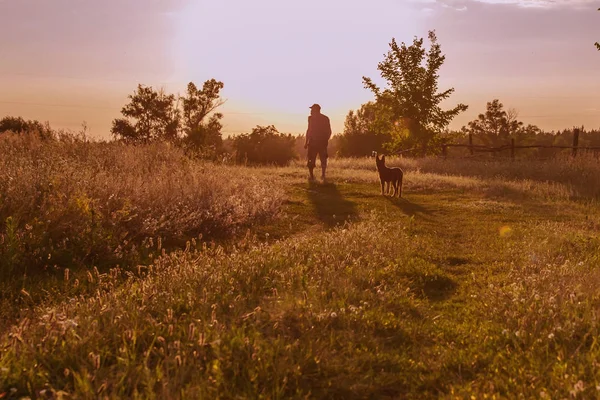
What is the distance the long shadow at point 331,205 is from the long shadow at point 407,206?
4.05 ft

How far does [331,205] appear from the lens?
1420 centimetres

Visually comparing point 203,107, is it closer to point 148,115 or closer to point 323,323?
point 148,115

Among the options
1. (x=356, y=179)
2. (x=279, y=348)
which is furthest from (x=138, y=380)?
(x=356, y=179)

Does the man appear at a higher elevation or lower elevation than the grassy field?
higher

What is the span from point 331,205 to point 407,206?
202cm

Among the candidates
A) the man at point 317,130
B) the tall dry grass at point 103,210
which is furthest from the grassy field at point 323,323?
the man at point 317,130

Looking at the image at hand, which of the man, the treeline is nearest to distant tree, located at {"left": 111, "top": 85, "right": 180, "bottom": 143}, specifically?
the treeline

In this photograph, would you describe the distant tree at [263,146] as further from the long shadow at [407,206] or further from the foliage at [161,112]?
the long shadow at [407,206]

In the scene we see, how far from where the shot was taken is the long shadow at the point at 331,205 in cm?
1190

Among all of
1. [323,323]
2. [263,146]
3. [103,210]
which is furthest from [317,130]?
[263,146]

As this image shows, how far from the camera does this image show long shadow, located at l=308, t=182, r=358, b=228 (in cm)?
1190

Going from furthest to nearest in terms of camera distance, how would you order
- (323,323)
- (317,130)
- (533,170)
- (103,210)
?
(533,170) < (317,130) < (103,210) < (323,323)

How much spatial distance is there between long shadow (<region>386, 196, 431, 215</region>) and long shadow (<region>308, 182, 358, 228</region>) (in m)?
1.23

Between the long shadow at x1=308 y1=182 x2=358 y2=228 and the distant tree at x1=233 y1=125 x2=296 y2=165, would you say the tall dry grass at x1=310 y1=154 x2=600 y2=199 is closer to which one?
the long shadow at x1=308 y1=182 x2=358 y2=228
